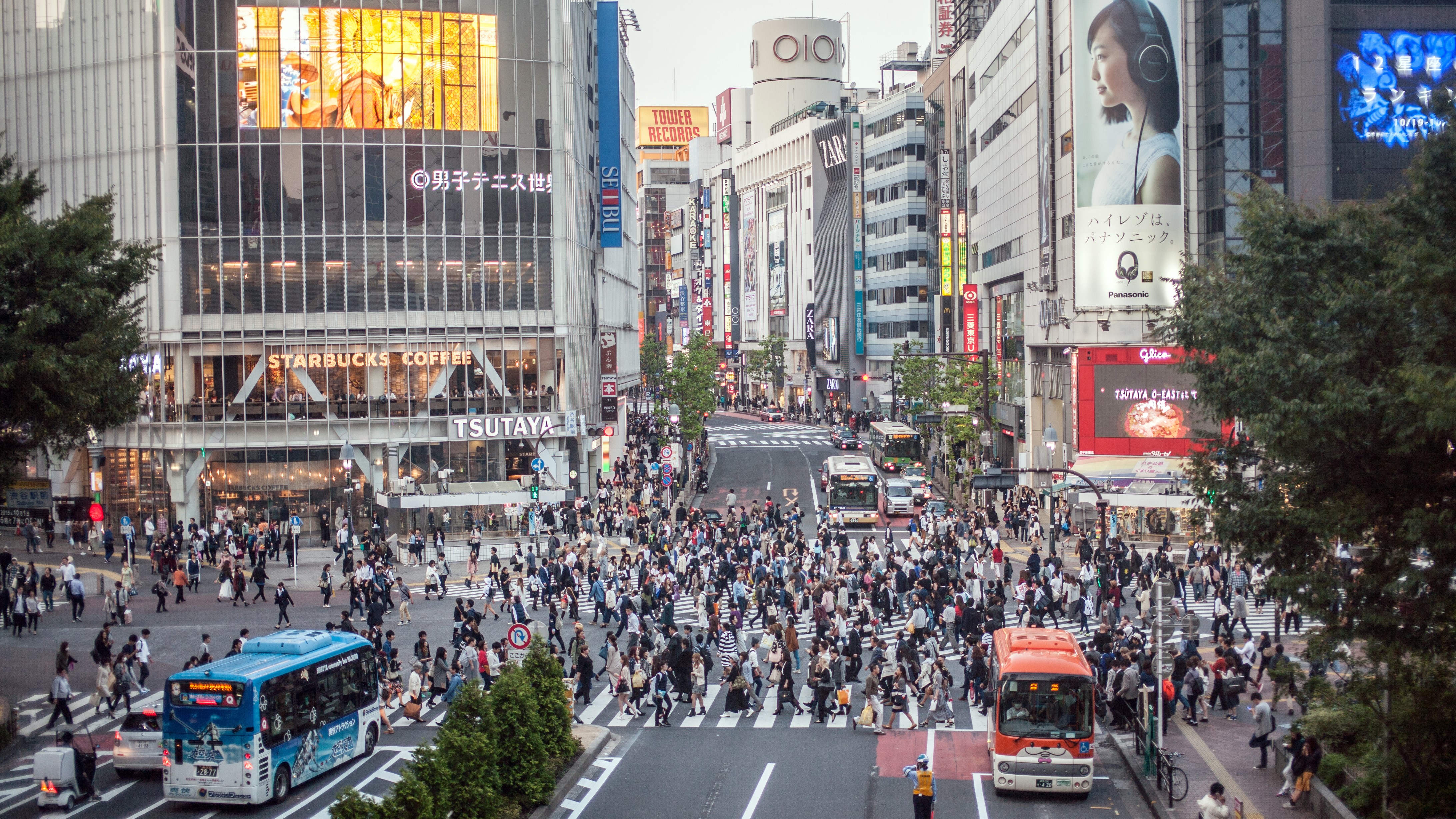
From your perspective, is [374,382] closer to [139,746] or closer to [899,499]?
[899,499]

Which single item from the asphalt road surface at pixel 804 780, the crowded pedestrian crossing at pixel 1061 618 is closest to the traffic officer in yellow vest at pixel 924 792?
the asphalt road surface at pixel 804 780

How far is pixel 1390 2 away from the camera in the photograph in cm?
5353

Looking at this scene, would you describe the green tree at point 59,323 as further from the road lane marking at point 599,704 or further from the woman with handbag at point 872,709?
the woman with handbag at point 872,709

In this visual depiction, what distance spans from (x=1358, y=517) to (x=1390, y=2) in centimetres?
4499

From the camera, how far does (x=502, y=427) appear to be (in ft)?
194

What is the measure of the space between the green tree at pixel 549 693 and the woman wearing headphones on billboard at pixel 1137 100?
41175 millimetres

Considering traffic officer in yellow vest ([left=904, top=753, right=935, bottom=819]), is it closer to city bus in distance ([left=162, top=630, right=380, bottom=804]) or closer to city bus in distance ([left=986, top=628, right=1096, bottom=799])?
city bus in distance ([left=986, top=628, right=1096, bottom=799])

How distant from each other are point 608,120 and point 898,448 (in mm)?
25149

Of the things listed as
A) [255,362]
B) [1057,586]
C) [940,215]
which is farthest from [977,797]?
[940,215]

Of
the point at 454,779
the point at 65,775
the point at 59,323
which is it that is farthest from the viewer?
the point at 59,323

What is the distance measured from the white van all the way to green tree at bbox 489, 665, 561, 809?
4073 centimetres

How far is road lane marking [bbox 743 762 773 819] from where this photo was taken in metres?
20.1

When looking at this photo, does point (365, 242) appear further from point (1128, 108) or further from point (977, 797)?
point (977, 797)

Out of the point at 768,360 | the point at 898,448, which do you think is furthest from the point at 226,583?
the point at 768,360
